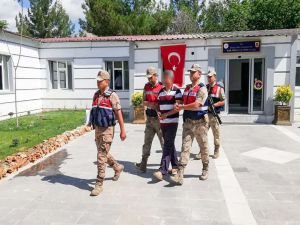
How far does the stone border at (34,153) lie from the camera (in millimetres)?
6176

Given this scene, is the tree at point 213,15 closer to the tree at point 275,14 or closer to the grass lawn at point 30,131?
the tree at point 275,14

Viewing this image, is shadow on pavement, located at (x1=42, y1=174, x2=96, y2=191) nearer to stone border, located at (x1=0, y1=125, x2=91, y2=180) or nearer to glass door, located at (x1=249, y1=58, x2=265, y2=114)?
stone border, located at (x1=0, y1=125, x2=91, y2=180)

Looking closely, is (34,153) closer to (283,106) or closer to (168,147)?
(168,147)

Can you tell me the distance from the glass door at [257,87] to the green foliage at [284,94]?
83cm

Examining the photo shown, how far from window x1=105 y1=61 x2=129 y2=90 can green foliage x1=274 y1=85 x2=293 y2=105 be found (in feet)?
22.6

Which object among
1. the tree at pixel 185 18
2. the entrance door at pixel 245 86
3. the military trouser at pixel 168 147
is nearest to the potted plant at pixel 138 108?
the entrance door at pixel 245 86

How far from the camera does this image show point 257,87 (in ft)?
40.7

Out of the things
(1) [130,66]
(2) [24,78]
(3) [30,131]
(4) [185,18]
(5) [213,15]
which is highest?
(5) [213,15]

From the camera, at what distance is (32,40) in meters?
14.9

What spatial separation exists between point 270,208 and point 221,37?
8.80 meters

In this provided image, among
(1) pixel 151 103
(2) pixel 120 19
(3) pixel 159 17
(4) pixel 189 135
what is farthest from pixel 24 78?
(3) pixel 159 17

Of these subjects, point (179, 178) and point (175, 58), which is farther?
point (175, 58)

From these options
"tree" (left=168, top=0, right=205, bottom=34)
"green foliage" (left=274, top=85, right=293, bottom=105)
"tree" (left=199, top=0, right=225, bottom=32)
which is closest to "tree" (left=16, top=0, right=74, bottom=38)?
"tree" (left=168, top=0, right=205, bottom=34)

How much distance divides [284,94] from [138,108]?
207 inches
